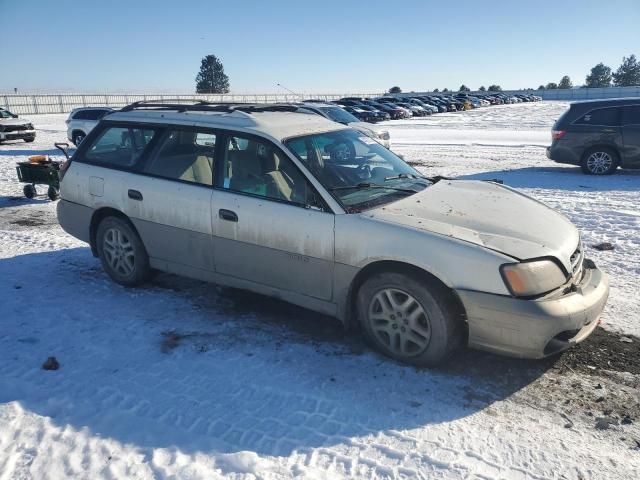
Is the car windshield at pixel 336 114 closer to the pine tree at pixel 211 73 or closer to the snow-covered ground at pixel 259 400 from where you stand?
the snow-covered ground at pixel 259 400

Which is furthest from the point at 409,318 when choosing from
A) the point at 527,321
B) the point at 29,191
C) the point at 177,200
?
the point at 29,191

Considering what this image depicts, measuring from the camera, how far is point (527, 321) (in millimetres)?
3168

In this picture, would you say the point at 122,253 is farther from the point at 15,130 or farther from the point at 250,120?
the point at 15,130

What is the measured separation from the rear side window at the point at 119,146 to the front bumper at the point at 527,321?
345 cm

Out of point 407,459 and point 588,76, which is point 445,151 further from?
point 588,76

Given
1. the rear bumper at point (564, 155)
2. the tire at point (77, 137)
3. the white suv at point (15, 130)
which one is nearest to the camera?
the rear bumper at point (564, 155)

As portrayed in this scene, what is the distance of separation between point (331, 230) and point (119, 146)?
280 cm

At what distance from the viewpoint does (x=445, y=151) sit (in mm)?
16766

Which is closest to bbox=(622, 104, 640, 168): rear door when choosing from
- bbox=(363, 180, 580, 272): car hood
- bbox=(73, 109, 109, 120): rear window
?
bbox=(363, 180, 580, 272): car hood

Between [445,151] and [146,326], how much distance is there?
560 inches

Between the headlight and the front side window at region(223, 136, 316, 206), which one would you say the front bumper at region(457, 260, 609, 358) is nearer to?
the headlight

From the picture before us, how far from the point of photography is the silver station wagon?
3299mm

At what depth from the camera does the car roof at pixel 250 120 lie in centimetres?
434

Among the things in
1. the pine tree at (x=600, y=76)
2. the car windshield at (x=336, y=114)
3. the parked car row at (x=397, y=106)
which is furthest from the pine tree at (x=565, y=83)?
the car windshield at (x=336, y=114)
